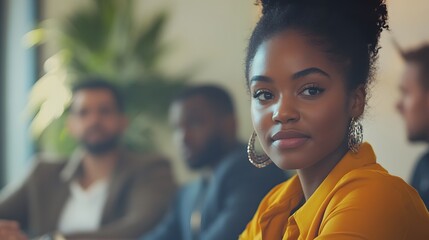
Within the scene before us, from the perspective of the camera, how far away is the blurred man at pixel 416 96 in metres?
1.68

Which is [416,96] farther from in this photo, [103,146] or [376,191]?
[103,146]

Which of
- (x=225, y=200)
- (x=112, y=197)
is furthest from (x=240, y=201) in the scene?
(x=112, y=197)

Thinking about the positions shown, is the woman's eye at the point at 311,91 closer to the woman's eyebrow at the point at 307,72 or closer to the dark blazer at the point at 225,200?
the woman's eyebrow at the point at 307,72

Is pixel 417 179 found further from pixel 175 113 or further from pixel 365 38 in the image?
pixel 175 113

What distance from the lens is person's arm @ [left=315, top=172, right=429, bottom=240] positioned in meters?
0.82

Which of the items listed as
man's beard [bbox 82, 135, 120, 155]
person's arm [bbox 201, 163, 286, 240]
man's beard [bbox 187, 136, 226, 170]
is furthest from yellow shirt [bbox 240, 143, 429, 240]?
man's beard [bbox 82, 135, 120, 155]

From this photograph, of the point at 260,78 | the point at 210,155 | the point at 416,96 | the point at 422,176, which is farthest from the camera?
the point at 210,155

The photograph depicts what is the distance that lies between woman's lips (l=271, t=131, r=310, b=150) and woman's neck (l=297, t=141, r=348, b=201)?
0.06 meters

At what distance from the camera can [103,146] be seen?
3.13 m

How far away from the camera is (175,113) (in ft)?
8.59

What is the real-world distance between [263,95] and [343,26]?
0.13m

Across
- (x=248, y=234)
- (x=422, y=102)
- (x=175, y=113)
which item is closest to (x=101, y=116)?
(x=175, y=113)

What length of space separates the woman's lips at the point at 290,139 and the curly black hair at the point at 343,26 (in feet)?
0.31

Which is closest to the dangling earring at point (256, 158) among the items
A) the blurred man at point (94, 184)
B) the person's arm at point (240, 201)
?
the person's arm at point (240, 201)
